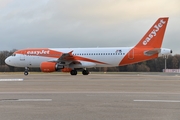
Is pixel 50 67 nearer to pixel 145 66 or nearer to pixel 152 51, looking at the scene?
pixel 152 51

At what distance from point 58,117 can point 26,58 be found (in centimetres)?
2886

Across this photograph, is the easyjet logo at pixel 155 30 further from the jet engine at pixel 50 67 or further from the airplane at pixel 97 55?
the jet engine at pixel 50 67

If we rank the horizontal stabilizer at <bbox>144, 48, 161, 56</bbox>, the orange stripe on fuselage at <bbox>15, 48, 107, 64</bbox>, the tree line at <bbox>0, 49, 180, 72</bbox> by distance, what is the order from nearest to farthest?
the horizontal stabilizer at <bbox>144, 48, 161, 56</bbox>, the orange stripe on fuselage at <bbox>15, 48, 107, 64</bbox>, the tree line at <bbox>0, 49, 180, 72</bbox>

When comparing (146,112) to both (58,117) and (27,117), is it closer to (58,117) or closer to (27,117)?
(58,117)

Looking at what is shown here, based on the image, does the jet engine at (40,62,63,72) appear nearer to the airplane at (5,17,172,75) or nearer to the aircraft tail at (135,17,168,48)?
the airplane at (5,17,172,75)

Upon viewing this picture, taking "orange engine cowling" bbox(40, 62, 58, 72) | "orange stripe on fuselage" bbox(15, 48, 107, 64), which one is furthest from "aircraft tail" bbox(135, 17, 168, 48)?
"orange engine cowling" bbox(40, 62, 58, 72)

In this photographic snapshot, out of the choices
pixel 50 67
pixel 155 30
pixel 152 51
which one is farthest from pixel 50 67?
pixel 155 30

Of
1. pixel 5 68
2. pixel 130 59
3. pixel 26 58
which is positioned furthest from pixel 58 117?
pixel 5 68

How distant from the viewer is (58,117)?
6180 mm

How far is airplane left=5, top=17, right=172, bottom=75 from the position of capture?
29.4 m

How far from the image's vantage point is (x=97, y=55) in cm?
3131

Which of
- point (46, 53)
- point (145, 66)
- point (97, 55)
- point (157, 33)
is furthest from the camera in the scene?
point (145, 66)

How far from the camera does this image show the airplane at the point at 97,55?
96.3ft

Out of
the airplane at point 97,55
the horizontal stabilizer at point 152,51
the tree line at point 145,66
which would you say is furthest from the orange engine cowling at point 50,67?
the tree line at point 145,66
